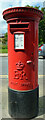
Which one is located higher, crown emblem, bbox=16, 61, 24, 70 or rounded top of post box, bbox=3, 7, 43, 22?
rounded top of post box, bbox=3, 7, 43, 22

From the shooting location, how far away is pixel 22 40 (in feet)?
7.39

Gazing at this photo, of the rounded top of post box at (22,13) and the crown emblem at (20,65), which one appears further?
the crown emblem at (20,65)

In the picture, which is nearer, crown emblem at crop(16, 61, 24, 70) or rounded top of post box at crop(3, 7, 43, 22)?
rounded top of post box at crop(3, 7, 43, 22)

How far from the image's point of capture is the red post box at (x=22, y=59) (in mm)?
2191

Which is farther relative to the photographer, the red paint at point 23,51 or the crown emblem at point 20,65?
the crown emblem at point 20,65

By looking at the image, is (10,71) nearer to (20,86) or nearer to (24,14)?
(20,86)

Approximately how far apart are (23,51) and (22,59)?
5.5 inches

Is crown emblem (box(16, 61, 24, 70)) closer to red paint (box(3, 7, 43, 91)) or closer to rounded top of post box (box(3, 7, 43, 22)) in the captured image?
red paint (box(3, 7, 43, 91))

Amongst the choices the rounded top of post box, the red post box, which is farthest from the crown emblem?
the rounded top of post box

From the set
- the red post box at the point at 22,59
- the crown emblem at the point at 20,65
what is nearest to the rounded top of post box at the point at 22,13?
the red post box at the point at 22,59

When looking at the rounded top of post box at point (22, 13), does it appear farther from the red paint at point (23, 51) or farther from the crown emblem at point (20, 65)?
the crown emblem at point (20, 65)

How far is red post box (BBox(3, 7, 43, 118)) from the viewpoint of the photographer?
2191 millimetres

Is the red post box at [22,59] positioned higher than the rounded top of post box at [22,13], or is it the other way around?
the rounded top of post box at [22,13]

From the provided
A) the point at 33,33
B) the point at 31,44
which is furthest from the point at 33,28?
the point at 31,44
